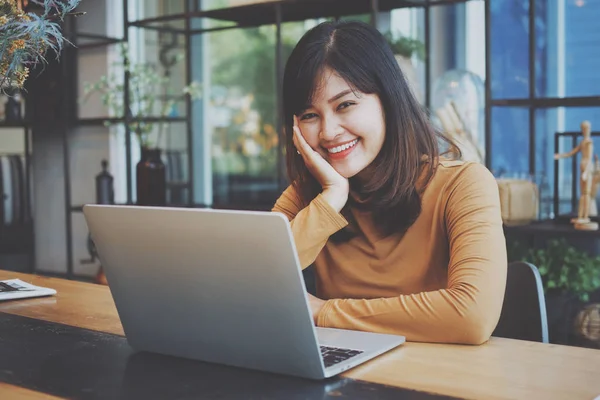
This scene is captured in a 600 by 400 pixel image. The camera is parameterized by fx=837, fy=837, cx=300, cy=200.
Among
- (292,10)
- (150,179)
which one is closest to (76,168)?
(150,179)

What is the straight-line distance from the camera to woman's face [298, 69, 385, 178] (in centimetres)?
177

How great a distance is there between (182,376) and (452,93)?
9.05ft

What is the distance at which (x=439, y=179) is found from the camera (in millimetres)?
1838

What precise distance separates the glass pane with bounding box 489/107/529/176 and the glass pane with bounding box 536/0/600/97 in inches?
6.3

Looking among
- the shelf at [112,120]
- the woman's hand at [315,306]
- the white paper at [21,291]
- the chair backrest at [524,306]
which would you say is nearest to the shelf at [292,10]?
the shelf at [112,120]

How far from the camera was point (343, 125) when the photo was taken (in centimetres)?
179

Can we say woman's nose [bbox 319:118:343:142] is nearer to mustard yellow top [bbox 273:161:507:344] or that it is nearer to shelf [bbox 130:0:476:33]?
mustard yellow top [bbox 273:161:507:344]

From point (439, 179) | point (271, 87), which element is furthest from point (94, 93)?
point (439, 179)

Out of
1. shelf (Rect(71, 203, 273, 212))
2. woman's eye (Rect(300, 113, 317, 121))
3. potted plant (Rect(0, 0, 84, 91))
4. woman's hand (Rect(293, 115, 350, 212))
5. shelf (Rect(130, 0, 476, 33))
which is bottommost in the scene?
shelf (Rect(71, 203, 273, 212))

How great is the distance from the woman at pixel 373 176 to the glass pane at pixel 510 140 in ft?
7.01

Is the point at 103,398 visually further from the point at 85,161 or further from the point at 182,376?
the point at 85,161

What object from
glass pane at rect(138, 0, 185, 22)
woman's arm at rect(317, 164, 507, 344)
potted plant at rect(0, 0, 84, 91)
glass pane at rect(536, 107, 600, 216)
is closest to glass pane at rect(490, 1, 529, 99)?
glass pane at rect(536, 107, 600, 216)

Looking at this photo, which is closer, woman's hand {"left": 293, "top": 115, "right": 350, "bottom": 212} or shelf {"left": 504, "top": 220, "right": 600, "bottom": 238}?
woman's hand {"left": 293, "top": 115, "right": 350, "bottom": 212}

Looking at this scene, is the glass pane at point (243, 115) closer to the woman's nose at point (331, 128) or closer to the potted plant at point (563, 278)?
the potted plant at point (563, 278)
